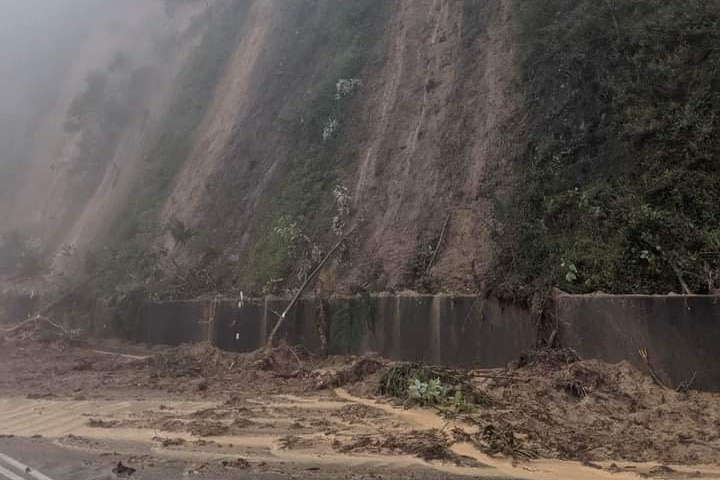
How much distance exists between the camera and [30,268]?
102ft

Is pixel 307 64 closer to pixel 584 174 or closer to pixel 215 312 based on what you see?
pixel 215 312

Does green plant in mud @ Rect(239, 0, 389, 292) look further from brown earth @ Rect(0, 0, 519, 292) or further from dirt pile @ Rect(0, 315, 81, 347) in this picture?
dirt pile @ Rect(0, 315, 81, 347)

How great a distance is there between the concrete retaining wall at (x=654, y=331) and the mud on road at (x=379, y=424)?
0.77ft

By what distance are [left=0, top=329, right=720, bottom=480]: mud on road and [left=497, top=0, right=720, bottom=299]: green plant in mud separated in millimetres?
1610

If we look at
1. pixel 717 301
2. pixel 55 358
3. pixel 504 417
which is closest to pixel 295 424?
pixel 504 417

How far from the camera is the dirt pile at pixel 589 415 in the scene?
693cm

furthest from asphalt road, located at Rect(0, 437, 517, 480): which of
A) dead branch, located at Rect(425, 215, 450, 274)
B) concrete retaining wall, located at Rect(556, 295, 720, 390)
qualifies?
dead branch, located at Rect(425, 215, 450, 274)

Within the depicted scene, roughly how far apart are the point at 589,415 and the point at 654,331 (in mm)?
1503

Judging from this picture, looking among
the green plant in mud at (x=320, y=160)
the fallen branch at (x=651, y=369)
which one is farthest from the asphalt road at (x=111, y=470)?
the green plant in mud at (x=320, y=160)

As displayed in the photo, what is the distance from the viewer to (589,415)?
827 cm

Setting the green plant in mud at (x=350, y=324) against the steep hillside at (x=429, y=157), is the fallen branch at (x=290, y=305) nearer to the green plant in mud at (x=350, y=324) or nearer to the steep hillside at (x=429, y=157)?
the steep hillside at (x=429, y=157)

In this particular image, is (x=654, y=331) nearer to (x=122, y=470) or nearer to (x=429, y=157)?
(x=122, y=470)

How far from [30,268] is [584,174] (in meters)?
27.6

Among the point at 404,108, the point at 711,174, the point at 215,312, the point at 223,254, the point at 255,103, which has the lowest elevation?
the point at 215,312
